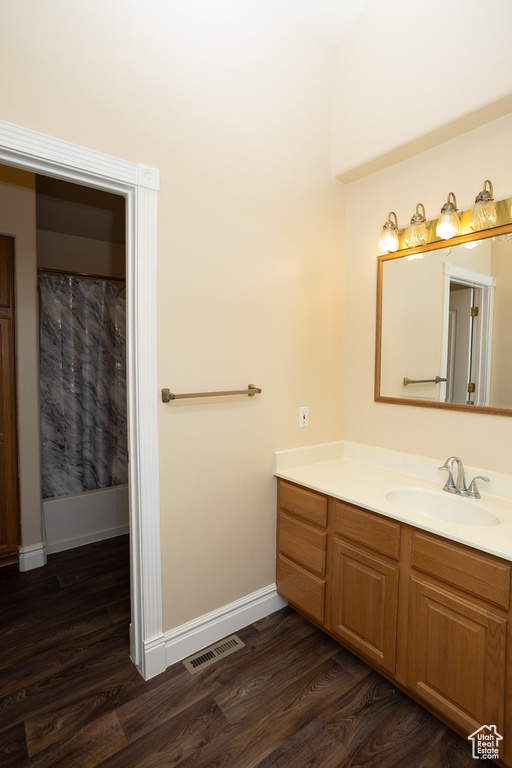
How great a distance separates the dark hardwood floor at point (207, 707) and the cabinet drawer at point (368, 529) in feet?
2.01

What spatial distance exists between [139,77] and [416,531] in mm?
2085

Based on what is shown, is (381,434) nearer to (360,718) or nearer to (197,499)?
(197,499)

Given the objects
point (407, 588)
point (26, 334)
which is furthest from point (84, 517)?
point (407, 588)

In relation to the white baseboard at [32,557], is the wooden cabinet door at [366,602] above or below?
above

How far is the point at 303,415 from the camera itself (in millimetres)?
2232

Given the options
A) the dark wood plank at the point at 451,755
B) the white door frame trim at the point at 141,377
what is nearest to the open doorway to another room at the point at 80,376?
the white door frame trim at the point at 141,377

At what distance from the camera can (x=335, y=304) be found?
2.35 m

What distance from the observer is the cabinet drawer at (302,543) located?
1866mm

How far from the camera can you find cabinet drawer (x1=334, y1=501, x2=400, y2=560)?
1557 millimetres

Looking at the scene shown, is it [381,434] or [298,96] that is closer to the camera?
[298,96]

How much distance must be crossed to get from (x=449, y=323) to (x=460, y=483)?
0.75 m

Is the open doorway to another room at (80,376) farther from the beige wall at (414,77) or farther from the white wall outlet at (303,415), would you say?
the white wall outlet at (303,415)

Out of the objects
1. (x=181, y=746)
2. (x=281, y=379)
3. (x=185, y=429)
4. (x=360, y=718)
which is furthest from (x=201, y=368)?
(x=360, y=718)

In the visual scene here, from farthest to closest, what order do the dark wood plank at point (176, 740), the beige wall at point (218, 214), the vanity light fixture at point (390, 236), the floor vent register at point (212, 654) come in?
the vanity light fixture at point (390, 236), the floor vent register at point (212, 654), the beige wall at point (218, 214), the dark wood plank at point (176, 740)
